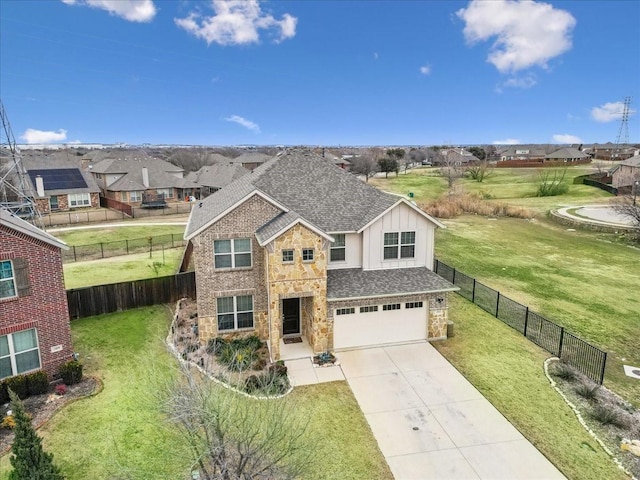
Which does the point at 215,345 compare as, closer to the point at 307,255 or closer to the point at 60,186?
the point at 307,255

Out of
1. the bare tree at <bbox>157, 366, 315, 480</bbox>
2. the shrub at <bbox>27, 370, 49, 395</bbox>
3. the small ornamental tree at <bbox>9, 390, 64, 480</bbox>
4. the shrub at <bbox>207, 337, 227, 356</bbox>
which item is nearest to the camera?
the bare tree at <bbox>157, 366, 315, 480</bbox>

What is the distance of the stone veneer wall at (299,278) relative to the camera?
53.6 feet

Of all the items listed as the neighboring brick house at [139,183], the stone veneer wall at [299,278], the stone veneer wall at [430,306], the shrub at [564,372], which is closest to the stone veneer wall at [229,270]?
the stone veneer wall at [299,278]

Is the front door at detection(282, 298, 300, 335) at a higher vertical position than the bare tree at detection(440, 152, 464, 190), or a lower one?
lower

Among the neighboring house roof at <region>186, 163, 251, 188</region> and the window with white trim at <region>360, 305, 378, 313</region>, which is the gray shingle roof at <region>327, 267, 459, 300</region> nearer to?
the window with white trim at <region>360, 305, 378, 313</region>

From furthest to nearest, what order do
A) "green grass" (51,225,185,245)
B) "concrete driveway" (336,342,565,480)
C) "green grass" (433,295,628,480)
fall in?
1. "green grass" (51,225,185,245)
2. "green grass" (433,295,628,480)
3. "concrete driveway" (336,342,565,480)

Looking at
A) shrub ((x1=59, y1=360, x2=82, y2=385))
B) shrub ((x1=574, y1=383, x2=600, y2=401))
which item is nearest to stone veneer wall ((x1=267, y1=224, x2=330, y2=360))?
shrub ((x1=59, y1=360, x2=82, y2=385))

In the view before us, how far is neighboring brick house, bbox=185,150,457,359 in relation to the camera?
55.1 ft

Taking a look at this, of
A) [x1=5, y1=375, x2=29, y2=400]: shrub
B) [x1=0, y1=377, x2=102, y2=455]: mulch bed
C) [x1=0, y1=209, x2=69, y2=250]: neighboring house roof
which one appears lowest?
[x1=0, y1=377, x2=102, y2=455]: mulch bed

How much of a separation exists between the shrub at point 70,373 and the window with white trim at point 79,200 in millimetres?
43622

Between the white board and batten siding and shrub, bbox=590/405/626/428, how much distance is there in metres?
8.48

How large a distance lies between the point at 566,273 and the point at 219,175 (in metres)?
46.2

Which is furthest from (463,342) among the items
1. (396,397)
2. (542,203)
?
(542,203)

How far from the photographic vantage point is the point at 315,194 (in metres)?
20.8
